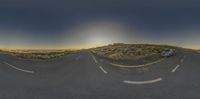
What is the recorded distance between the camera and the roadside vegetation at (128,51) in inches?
170

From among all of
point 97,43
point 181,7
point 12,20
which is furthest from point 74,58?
point 181,7

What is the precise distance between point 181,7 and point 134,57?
1.35m

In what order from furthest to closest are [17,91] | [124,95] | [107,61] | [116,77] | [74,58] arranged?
1. [74,58]
2. [107,61]
3. [116,77]
4. [17,91]
5. [124,95]

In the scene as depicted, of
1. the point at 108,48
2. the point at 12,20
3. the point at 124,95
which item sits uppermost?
the point at 12,20

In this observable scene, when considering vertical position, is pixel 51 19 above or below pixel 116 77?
above

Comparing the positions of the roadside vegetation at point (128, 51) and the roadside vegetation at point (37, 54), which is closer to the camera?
the roadside vegetation at point (128, 51)

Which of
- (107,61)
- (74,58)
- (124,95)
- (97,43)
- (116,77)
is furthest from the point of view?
(97,43)

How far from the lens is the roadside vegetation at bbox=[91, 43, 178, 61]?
14.2 feet

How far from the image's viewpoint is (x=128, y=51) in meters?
4.48

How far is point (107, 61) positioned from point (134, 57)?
0.47 meters

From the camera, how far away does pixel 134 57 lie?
4.22 metres

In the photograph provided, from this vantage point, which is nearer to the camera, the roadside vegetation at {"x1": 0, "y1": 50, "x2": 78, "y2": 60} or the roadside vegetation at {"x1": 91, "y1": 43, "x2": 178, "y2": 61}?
the roadside vegetation at {"x1": 91, "y1": 43, "x2": 178, "y2": 61}

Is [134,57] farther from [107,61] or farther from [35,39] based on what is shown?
[35,39]

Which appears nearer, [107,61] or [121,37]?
[107,61]
